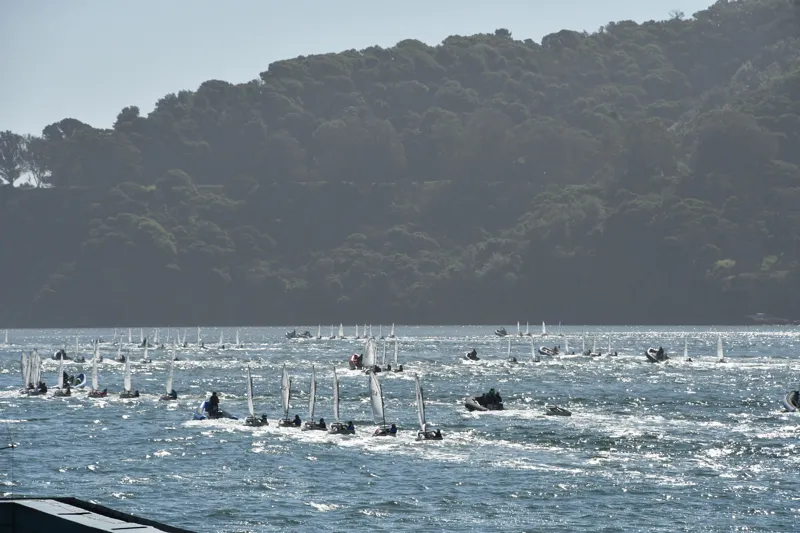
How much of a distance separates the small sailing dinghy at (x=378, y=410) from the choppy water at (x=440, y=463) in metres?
1.09

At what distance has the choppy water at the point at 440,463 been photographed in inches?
2295

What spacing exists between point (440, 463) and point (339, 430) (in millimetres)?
16630

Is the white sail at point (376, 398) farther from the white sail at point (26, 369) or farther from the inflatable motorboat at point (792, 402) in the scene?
the white sail at point (26, 369)

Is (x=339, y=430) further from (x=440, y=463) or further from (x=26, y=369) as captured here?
(x=26, y=369)

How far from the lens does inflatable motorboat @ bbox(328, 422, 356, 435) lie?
3519 inches

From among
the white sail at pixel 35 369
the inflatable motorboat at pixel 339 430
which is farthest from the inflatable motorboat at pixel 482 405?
the white sail at pixel 35 369

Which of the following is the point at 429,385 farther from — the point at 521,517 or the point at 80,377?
the point at 521,517

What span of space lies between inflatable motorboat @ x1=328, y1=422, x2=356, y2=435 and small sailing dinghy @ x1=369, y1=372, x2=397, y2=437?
1.62m

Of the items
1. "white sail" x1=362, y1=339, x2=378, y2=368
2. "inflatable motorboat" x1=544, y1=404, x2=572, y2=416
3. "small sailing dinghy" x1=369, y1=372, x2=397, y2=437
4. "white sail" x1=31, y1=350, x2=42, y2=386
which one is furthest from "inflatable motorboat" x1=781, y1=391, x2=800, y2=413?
"white sail" x1=31, y1=350, x2=42, y2=386

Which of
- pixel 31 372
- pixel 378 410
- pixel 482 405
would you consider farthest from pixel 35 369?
pixel 378 410

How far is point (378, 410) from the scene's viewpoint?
305 ft

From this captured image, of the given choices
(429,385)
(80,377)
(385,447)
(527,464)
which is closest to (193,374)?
(80,377)

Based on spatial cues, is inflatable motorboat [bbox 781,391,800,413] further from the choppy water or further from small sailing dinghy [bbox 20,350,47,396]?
small sailing dinghy [bbox 20,350,47,396]

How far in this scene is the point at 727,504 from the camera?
6062 cm
